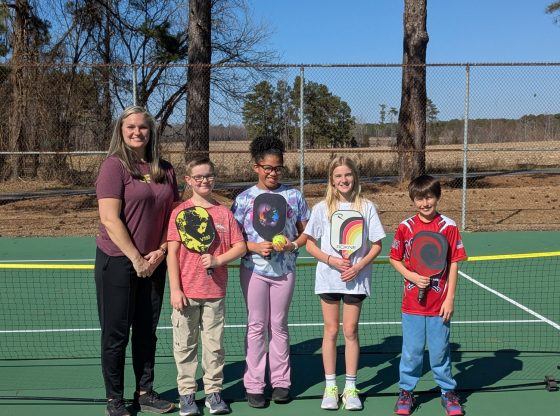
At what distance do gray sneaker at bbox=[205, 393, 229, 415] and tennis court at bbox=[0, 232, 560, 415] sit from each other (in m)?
0.14

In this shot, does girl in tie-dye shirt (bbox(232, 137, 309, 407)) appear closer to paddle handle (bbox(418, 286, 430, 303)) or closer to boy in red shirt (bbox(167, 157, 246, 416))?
boy in red shirt (bbox(167, 157, 246, 416))

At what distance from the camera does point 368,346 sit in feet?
18.6

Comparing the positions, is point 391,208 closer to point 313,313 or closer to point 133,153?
point 313,313

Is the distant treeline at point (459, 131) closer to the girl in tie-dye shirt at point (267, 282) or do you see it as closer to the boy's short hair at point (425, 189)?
the girl in tie-dye shirt at point (267, 282)

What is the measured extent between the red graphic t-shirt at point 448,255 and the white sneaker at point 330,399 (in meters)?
0.71

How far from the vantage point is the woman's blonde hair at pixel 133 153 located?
3922 millimetres

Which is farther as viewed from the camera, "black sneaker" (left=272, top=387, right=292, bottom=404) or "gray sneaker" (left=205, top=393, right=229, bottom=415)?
"black sneaker" (left=272, top=387, right=292, bottom=404)

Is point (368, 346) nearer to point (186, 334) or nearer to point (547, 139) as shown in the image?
point (186, 334)

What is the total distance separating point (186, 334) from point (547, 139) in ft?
67.6

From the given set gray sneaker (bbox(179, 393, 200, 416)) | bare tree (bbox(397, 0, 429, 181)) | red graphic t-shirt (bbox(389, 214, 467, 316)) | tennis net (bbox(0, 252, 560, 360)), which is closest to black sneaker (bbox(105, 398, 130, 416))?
gray sneaker (bbox(179, 393, 200, 416))

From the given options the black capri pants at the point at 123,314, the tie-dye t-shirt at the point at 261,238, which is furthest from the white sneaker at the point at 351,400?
the black capri pants at the point at 123,314

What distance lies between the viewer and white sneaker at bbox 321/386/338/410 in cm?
418

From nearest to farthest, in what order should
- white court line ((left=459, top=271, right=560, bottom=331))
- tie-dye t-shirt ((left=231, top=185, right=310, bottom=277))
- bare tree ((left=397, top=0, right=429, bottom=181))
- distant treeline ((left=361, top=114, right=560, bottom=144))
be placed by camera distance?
tie-dye t-shirt ((left=231, top=185, right=310, bottom=277))
white court line ((left=459, top=271, right=560, bottom=331))
bare tree ((left=397, top=0, right=429, bottom=181))
distant treeline ((left=361, top=114, right=560, bottom=144))

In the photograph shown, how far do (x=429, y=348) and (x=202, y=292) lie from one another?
1.53 metres
